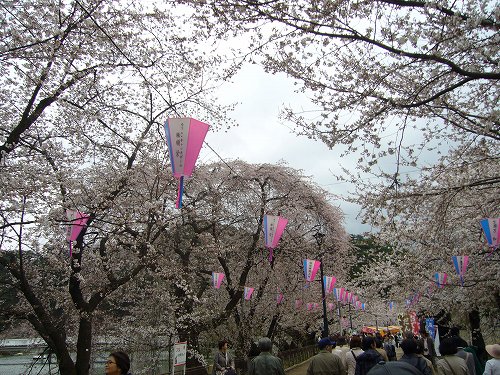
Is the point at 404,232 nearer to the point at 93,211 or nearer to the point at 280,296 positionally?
the point at 280,296

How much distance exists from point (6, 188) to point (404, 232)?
31.9ft

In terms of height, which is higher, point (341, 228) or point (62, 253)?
point (341, 228)

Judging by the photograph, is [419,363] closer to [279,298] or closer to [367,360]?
[367,360]

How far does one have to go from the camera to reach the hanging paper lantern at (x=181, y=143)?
613cm

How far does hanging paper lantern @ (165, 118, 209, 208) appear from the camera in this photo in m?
6.13

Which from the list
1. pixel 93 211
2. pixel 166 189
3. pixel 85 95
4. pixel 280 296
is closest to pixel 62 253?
pixel 93 211

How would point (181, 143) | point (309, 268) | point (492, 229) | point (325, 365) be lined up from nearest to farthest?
point (325, 365) < point (181, 143) < point (492, 229) < point (309, 268)

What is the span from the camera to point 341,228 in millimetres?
18688

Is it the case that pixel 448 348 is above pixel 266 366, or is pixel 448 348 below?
above

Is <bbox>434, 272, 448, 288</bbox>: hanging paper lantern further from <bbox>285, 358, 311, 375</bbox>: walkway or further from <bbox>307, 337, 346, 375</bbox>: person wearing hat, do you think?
<bbox>307, 337, 346, 375</bbox>: person wearing hat

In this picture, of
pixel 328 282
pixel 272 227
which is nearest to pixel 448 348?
pixel 272 227

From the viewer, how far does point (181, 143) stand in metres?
6.16

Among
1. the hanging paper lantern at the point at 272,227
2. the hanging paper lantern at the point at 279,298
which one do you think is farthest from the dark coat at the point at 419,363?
the hanging paper lantern at the point at 279,298

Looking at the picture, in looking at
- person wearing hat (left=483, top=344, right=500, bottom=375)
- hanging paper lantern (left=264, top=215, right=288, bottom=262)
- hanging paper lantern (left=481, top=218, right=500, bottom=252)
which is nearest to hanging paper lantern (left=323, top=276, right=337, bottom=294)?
hanging paper lantern (left=264, top=215, right=288, bottom=262)
